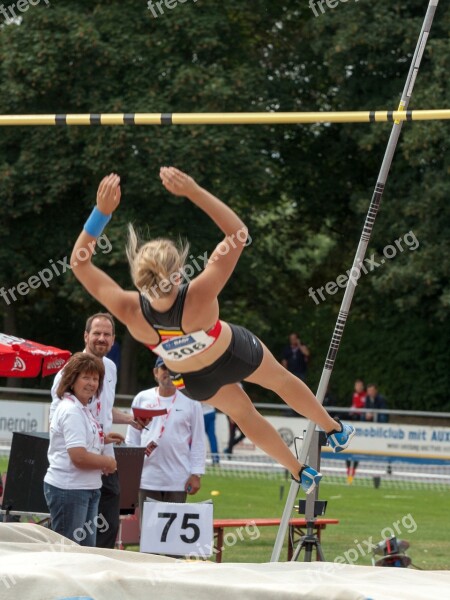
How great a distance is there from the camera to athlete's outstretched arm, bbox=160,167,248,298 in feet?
15.4

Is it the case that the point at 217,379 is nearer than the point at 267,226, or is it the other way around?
the point at 217,379

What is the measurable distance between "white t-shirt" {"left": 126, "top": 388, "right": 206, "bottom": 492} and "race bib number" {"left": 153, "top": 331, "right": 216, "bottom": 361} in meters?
2.40

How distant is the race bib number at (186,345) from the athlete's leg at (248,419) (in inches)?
15.5

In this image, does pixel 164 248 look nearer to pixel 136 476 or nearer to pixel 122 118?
→ pixel 122 118

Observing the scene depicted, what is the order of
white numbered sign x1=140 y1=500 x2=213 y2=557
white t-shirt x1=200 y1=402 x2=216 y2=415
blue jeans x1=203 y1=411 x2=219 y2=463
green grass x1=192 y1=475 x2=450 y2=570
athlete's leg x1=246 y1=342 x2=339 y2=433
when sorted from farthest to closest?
blue jeans x1=203 y1=411 x2=219 y2=463
white t-shirt x1=200 y1=402 x2=216 y2=415
green grass x1=192 y1=475 x2=450 y2=570
white numbered sign x1=140 y1=500 x2=213 y2=557
athlete's leg x1=246 y1=342 x2=339 y2=433

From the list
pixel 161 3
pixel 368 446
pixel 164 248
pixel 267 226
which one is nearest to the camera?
pixel 164 248

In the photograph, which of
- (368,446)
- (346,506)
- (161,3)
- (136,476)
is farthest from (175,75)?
(136,476)

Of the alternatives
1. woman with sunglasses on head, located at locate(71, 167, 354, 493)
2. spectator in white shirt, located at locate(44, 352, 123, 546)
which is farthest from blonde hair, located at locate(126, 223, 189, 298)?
spectator in white shirt, located at locate(44, 352, 123, 546)

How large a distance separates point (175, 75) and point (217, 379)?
1547cm

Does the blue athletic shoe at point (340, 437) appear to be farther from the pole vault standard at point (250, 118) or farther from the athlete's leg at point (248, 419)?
the pole vault standard at point (250, 118)

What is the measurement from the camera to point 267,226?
23078mm

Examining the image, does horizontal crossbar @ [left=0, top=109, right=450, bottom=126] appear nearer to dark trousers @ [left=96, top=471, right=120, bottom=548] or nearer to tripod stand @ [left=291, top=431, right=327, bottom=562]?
tripod stand @ [left=291, top=431, right=327, bottom=562]

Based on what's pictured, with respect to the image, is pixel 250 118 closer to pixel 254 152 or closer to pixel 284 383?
pixel 284 383

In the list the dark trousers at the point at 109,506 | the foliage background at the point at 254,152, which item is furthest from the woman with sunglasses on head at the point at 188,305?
the foliage background at the point at 254,152
